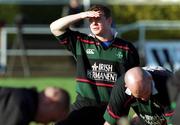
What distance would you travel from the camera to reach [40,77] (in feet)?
72.3

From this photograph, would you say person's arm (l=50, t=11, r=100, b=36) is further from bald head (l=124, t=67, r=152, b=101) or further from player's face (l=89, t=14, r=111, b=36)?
bald head (l=124, t=67, r=152, b=101)

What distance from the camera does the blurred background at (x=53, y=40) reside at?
21.0 meters

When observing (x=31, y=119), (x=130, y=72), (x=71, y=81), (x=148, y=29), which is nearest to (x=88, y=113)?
(x=130, y=72)

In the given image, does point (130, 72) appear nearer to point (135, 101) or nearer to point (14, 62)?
point (135, 101)

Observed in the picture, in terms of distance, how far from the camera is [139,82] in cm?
788

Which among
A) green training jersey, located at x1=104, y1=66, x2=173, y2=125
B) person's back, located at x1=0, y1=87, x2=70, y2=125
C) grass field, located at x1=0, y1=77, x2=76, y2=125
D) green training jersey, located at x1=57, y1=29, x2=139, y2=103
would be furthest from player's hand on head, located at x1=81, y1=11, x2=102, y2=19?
grass field, located at x1=0, y1=77, x2=76, y2=125

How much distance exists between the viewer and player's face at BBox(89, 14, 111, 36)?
31.1ft

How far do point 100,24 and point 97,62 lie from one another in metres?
0.45

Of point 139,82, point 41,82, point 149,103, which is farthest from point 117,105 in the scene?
point 41,82

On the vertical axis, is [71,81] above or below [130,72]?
below

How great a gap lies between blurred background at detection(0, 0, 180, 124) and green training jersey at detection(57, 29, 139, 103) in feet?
21.8

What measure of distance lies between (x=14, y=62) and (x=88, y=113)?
15093 mm

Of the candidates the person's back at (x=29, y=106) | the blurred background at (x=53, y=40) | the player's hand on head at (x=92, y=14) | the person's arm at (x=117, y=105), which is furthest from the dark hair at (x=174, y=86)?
the blurred background at (x=53, y=40)

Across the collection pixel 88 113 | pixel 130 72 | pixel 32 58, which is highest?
pixel 130 72
